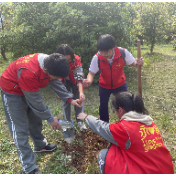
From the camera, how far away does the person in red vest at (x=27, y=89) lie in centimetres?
199

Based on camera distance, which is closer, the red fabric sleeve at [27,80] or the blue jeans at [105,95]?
the red fabric sleeve at [27,80]

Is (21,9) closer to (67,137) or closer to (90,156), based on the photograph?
(67,137)

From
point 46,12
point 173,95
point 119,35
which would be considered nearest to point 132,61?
point 173,95

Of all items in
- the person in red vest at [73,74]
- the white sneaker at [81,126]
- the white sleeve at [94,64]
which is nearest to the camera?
the person in red vest at [73,74]

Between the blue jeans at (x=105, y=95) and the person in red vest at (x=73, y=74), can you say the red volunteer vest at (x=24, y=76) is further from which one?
the blue jeans at (x=105, y=95)

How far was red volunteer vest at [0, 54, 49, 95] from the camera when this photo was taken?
2.09m

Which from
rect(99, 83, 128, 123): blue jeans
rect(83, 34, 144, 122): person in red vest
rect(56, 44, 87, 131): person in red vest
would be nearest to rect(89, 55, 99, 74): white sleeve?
rect(83, 34, 144, 122): person in red vest

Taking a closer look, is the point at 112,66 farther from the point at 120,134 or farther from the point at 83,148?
the point at 83,148

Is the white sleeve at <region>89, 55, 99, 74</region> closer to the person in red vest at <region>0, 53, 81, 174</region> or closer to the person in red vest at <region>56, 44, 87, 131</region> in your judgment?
the person in red vest at <region>56, 44, 87, 131</region>

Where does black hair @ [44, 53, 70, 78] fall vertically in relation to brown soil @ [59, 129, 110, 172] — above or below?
above

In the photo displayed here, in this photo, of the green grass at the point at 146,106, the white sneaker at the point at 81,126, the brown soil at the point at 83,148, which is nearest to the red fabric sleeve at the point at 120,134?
the green grass at the point at 146,106

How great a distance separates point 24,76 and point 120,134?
129 centimetres

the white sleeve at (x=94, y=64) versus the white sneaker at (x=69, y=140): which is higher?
the white sleeve at (x=94, y=64)

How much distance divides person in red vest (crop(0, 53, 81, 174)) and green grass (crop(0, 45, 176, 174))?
44 cm
